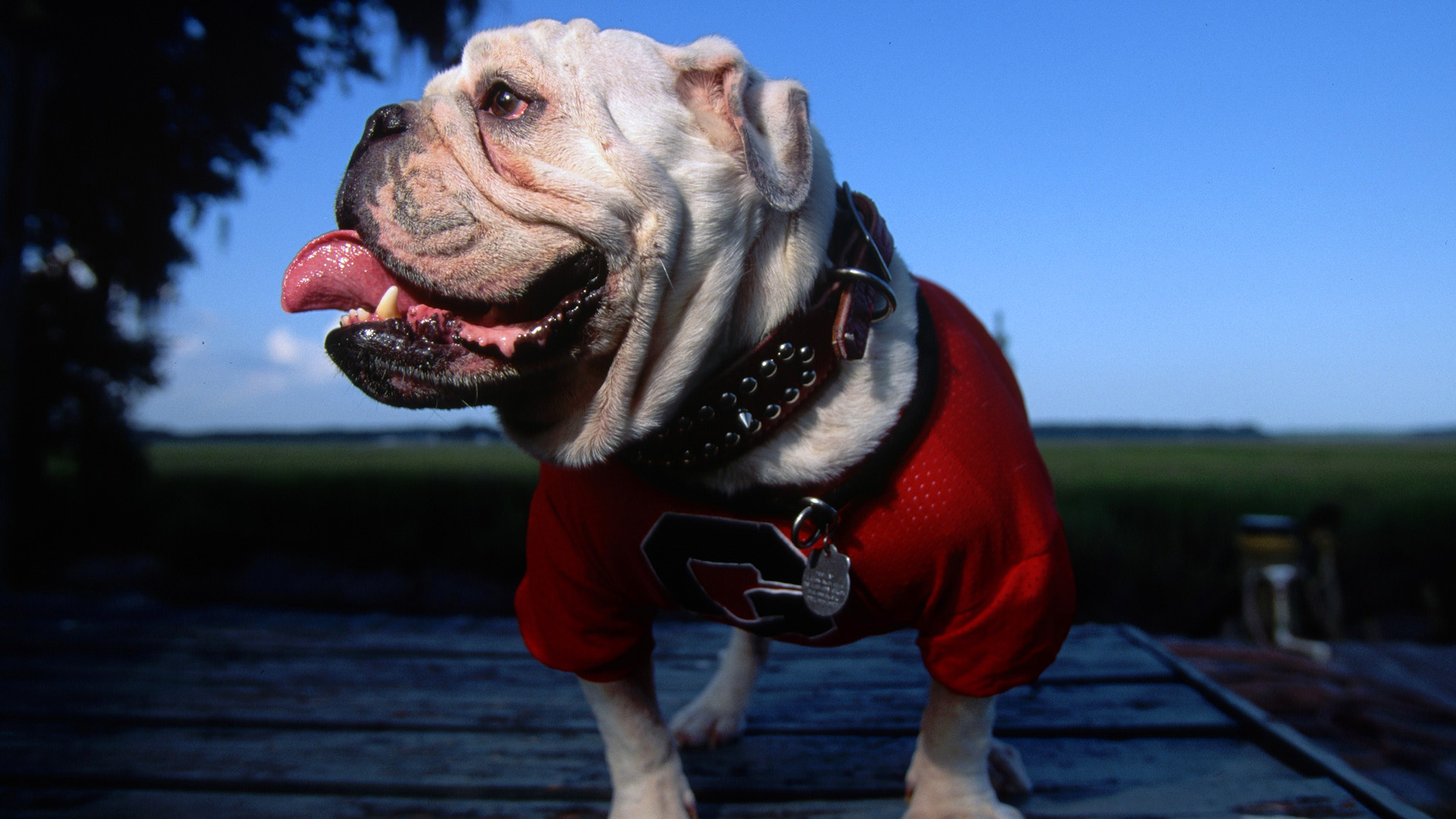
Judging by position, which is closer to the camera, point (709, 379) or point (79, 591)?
point (709, 379)

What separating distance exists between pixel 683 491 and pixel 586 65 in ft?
2.19

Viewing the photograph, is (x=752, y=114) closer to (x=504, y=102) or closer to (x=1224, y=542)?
(x=504, y=102)

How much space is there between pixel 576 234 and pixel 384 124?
418mm

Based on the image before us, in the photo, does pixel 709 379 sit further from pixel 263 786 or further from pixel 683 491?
pixel 263 786

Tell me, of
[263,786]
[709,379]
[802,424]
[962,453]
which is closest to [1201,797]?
[962,453]

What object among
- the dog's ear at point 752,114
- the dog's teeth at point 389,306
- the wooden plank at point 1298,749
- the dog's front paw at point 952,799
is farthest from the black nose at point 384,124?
the wooden plank at point 1298,749

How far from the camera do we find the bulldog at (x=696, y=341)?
3.93ft

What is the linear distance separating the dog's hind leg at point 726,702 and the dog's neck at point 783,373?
0.86 m

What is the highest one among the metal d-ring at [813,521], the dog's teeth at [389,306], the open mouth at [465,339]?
the dog's teeth at [389,306]

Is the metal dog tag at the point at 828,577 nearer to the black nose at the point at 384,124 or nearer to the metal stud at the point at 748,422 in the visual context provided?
the metal stud at the point at 748,422

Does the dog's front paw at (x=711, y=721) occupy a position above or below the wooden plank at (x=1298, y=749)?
above

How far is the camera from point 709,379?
1.29 meters

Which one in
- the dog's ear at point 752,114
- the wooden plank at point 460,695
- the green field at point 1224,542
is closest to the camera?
the dog's ear at point 752,114

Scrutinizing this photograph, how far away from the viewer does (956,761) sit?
5.03ft
